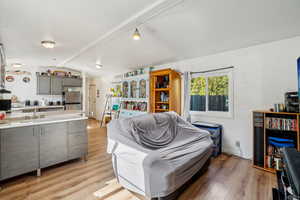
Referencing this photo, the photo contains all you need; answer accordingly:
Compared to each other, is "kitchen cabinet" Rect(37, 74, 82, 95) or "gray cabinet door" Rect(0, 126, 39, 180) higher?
"kitchen cabinet" Rect(37, 74, 82, 95)

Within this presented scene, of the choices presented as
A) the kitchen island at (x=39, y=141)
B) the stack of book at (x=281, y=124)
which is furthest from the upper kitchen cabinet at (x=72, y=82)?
the stack of book at (x=281, y=124)

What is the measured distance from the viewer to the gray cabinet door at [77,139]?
2.59 metres

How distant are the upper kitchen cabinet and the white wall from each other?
530 centimetres

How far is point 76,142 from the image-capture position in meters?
2.65

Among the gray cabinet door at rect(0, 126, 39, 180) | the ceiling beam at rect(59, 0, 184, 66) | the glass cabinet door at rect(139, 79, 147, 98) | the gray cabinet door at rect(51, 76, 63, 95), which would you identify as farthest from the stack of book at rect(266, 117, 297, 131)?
the gray cabinet door at rect(51, 76, 63, 95)

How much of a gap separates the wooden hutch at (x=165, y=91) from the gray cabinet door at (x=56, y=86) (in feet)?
12.8

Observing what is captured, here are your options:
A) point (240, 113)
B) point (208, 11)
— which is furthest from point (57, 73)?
point (240, 113)

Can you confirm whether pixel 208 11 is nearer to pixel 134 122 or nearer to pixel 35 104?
pixel 134 122

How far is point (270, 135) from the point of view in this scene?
2.62m

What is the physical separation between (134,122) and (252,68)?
8.99 ft

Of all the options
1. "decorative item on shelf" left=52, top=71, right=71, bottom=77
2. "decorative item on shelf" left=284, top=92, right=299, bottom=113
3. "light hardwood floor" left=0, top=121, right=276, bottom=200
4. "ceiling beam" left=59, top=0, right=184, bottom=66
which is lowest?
"light hardwood floor" left=0, top=121, right=276, bottom=200

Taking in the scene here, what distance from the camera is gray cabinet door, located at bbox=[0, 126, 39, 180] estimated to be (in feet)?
6.44

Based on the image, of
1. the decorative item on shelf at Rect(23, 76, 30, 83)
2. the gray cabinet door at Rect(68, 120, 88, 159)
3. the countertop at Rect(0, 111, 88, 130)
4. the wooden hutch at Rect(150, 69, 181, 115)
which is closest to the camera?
the countertop at Rect(0, 111, 88, 130)

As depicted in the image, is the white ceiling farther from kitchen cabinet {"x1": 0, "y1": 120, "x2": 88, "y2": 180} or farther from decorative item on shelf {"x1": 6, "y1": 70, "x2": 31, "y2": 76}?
decorative item on shelf {"x1": 6, "y1": 70, "x2": 31, "y2": 76}
